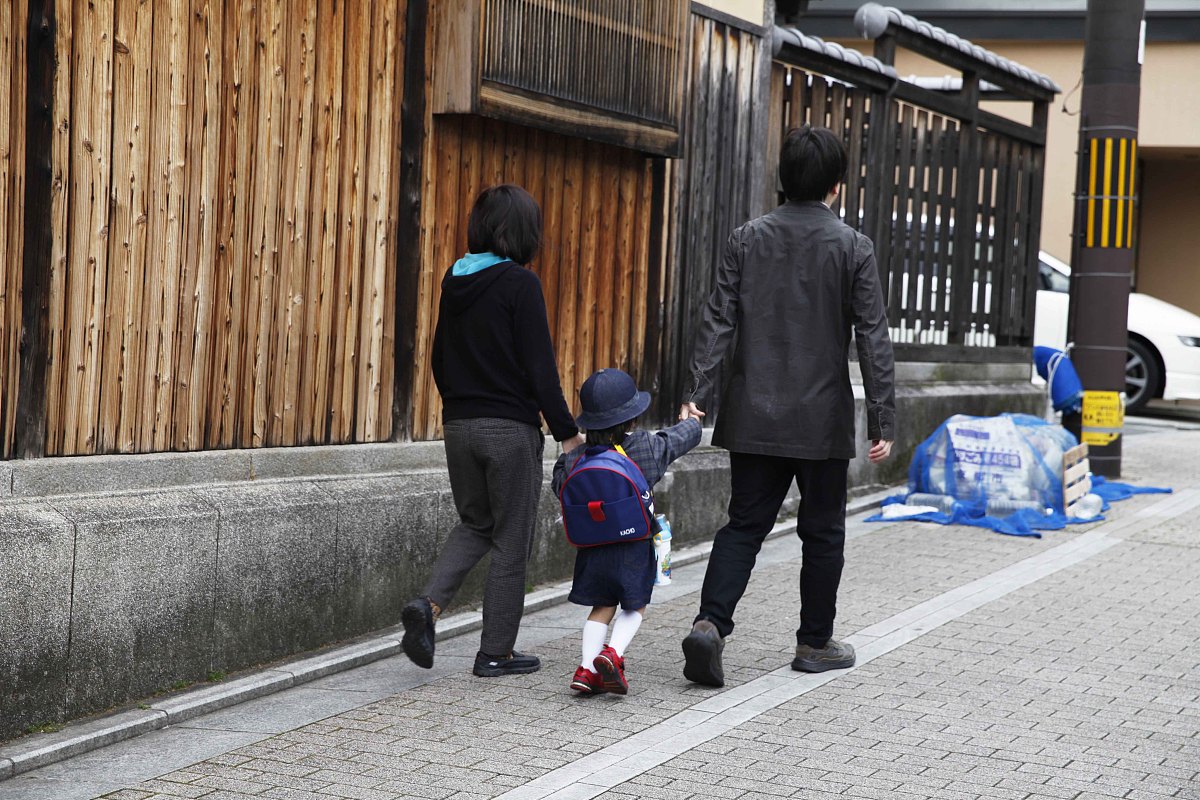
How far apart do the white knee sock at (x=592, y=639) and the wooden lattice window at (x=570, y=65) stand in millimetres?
2256

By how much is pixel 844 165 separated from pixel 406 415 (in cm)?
207

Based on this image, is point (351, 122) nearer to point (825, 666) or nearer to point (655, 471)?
point (655, 471)

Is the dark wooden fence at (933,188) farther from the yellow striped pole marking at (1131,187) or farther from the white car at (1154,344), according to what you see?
the white car at (1154,344)

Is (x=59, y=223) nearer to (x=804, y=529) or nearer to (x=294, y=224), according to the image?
(x=294, y=224)

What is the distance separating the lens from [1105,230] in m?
10.7

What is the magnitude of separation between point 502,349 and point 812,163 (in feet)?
4.20

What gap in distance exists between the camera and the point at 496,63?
20.5ft

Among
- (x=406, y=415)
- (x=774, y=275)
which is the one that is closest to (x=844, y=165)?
(x=774, y=275)

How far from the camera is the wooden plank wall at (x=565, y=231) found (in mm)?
6309

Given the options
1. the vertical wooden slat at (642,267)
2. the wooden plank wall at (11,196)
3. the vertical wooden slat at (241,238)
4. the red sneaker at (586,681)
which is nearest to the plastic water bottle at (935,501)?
the vertical wooden slat at (642,267)

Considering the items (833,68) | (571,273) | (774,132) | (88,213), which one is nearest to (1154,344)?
(833,68)

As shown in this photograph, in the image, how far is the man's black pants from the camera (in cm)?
538

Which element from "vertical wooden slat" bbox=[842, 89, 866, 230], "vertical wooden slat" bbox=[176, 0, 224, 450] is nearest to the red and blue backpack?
"vertical wooden slat" bbox=[176, 0, 224, 450]

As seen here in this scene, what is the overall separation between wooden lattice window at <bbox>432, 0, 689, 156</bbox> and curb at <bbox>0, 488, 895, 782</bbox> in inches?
81.7
